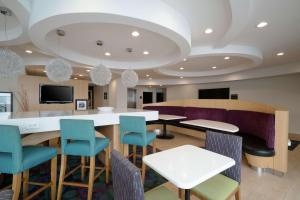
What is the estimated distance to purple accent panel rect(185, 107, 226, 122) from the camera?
4.15m

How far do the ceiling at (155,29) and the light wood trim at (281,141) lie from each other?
5.28ft

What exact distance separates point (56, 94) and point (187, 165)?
20.5ft

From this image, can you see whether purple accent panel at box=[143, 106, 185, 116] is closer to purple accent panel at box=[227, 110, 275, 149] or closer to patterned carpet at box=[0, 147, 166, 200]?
purple accent panel at box=[227, 110, 275, 149]

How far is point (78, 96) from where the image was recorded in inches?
250

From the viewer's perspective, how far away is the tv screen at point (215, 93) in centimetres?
696

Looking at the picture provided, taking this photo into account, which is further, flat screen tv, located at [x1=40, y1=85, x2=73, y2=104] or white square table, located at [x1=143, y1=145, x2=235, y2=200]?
flat screen tv, located at [x1=40, y1=85, x2=73, y2=104]

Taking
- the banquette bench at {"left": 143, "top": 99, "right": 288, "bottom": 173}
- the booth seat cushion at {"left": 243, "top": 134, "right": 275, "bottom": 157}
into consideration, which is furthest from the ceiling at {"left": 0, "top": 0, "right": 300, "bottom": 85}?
the booth seat cushion at {"left": 243, "top": 134, "right": 275, "bottom": 157}

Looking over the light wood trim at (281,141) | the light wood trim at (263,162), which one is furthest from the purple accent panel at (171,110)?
the light wood trim at (281,141)

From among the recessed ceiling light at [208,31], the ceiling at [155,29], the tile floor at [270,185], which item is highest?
the recessed ceiling light at [208,31]

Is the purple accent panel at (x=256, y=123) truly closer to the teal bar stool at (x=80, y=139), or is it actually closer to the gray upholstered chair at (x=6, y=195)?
the teal bar stool at (x=80, y=139)

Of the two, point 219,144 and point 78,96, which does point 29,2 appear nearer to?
point 219,144

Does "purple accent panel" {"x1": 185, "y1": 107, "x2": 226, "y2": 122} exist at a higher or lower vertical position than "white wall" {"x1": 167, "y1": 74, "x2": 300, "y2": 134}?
lower

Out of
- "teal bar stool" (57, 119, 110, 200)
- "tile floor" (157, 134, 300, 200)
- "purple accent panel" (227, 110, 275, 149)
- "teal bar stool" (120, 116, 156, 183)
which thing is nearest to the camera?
"teal bar stool" (57, 119, 110, 200)

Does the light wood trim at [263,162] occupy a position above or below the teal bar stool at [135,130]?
below
